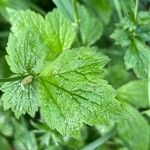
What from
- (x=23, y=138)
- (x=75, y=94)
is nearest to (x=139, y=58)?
(x=75, y=94)

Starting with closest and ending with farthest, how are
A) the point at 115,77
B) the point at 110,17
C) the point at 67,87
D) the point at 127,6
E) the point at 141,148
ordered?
the point at 67,87
the point at 127,6
the point at 141,148
the point at 115,77
the point at 110,17

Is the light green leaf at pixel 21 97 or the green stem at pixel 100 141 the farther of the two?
the green stem at pixel 100 141

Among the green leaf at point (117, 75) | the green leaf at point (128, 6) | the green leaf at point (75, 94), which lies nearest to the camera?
the green leaf at point (75, 94)

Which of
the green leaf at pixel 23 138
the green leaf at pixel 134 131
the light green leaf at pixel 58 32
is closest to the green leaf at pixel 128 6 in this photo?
the light green leaf at pixel 58 32

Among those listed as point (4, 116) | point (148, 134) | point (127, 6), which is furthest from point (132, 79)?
point (4, 116)

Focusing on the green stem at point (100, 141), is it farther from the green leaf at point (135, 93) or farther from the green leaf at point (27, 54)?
the green leaf at point (27, 54)

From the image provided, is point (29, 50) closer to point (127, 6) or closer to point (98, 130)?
point (127, 6)
